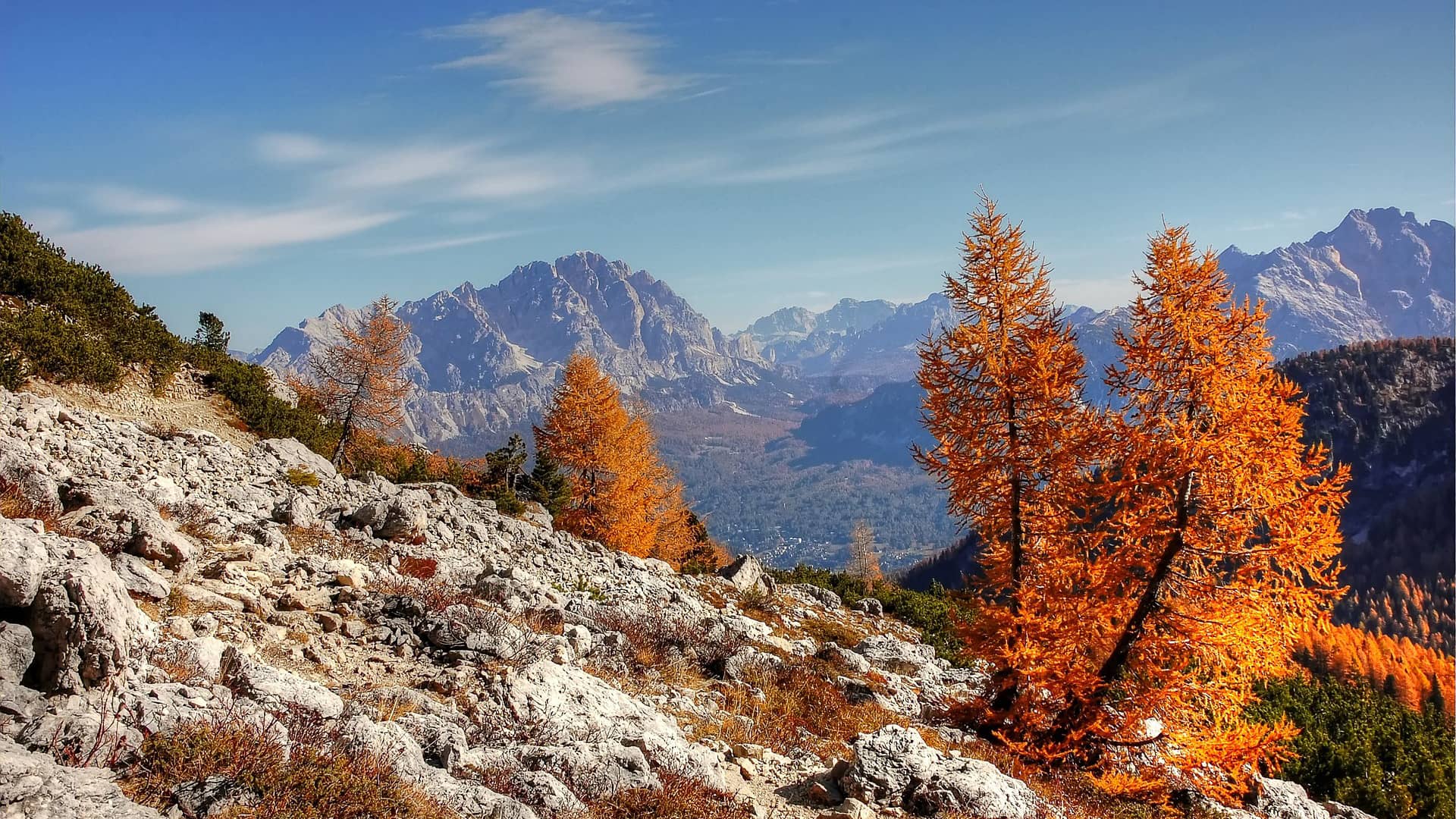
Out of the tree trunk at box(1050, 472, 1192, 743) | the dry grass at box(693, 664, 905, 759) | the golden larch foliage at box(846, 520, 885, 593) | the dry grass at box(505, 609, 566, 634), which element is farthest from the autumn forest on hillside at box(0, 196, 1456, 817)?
the golden larch foliage at box(846, 520, 885, 593)

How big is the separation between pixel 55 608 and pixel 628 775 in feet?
16.7

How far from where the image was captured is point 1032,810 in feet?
29.3

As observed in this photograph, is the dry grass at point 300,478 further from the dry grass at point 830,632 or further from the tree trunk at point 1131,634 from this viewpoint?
the tree trunk at point 1131,634

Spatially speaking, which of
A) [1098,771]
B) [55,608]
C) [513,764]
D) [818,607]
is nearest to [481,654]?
[513,764]

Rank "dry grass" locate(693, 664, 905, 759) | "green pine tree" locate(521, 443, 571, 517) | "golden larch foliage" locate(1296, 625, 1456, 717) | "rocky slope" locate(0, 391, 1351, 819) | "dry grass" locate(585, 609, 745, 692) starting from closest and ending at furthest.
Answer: "rocky slope" locate(0, 391, 1351, 819)
"dry grass" locate(693, 664, 905, 759)
"dry grass" locate(585, 609, 745, 692)
"green pine tree" locate(521, 443, 571, 517)
"golden larch foliage" locate(1296, 625, 1456, 717)

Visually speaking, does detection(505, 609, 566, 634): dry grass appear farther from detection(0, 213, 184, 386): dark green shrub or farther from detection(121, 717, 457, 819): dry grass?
detection(0, 213, 184, 386): dark green shrub

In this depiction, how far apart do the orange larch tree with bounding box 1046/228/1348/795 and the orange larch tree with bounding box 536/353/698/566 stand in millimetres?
23673

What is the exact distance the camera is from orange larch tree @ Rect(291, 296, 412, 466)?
30.8m

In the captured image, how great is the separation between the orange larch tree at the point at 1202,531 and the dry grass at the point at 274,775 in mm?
11151

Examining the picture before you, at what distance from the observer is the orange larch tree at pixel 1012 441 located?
41.3ft

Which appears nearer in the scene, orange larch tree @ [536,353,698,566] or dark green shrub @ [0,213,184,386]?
dark green shrub @ [0,213,184,386]

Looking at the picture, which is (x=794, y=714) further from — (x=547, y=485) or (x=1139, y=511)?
(x=547, y=485)

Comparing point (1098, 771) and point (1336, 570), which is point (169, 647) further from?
point (1336, 570)

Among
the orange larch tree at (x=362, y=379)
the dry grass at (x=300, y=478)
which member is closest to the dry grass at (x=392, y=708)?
the dry grass at (x=300, y=478)
